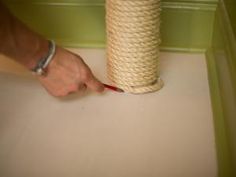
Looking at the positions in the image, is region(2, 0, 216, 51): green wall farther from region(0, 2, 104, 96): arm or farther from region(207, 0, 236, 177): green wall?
region(0, 2, 104, 96): arm

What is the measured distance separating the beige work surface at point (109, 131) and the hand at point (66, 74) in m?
0.11

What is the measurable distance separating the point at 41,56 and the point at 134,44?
28 centimetres

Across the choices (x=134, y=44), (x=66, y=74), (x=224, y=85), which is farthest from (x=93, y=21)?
(x=224, y=85)

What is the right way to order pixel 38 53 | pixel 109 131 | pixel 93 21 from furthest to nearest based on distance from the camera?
pixel 93 21
pixel 109 131
pixel 38 53

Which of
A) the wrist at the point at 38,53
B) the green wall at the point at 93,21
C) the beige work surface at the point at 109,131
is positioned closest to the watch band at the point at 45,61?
the wrist at the point at 38,53

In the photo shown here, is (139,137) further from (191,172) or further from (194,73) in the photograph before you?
(194,73)

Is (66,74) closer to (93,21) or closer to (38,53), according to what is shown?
(38,53)

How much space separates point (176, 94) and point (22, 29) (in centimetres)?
51

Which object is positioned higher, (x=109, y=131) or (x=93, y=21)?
(x=93, y=21)

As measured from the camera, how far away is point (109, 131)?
1.03m

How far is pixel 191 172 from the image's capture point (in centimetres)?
90

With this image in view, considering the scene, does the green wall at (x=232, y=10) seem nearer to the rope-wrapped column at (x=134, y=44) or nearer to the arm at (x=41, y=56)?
the rope-wrapped column at (x=134, y=44)

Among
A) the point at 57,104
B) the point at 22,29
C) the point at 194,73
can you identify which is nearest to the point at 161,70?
the point at 194,73

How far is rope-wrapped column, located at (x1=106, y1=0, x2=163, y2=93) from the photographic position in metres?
1.04
